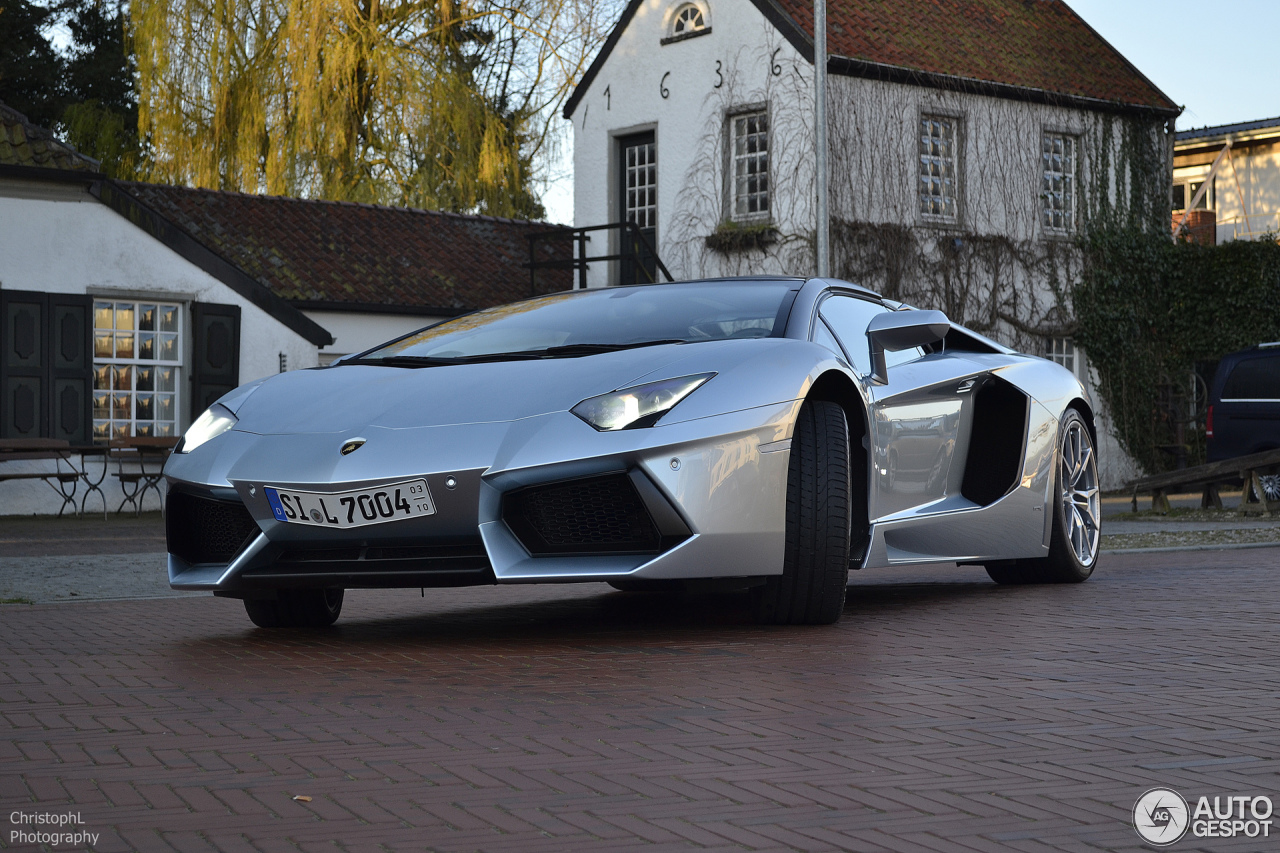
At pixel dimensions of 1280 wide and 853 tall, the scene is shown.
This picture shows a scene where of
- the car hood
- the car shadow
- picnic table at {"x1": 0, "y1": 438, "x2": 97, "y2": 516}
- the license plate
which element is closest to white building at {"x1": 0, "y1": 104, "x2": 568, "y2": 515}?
picnic table at {"x1": 0, "y1": 438, "x2": 97, "y2": 516}

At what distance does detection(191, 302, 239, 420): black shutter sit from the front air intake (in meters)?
14.8

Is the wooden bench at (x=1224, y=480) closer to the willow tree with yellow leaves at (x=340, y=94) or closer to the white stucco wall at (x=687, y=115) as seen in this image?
the white stucco wall at (x=687, y=115)

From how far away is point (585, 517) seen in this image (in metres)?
5.12

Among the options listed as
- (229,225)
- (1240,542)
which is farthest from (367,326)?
(1240,542)

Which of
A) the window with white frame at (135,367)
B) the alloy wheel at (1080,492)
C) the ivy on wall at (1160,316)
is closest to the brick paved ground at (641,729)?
the alloy wheel at (1080,492)

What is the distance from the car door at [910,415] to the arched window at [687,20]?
17.5 m

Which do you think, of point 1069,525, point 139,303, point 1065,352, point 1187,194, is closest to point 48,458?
point 139,303

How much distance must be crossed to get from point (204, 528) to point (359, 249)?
713 inches

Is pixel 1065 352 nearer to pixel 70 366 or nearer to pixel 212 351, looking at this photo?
pixel 212 351

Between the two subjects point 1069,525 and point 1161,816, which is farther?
point 1069,525

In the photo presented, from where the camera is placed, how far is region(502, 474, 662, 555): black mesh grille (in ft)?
16.8

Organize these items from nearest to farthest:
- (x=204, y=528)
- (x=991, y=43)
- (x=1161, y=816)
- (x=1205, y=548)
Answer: (x=1161, y=816) → (x=204, y=528) → (x=1205, y=548) → (x=991, y=43)

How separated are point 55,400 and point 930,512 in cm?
1410

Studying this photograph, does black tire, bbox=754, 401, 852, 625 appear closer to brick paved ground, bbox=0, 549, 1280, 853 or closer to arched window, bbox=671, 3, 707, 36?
brick paved ground, bbox=0, 549, 1280, 853
